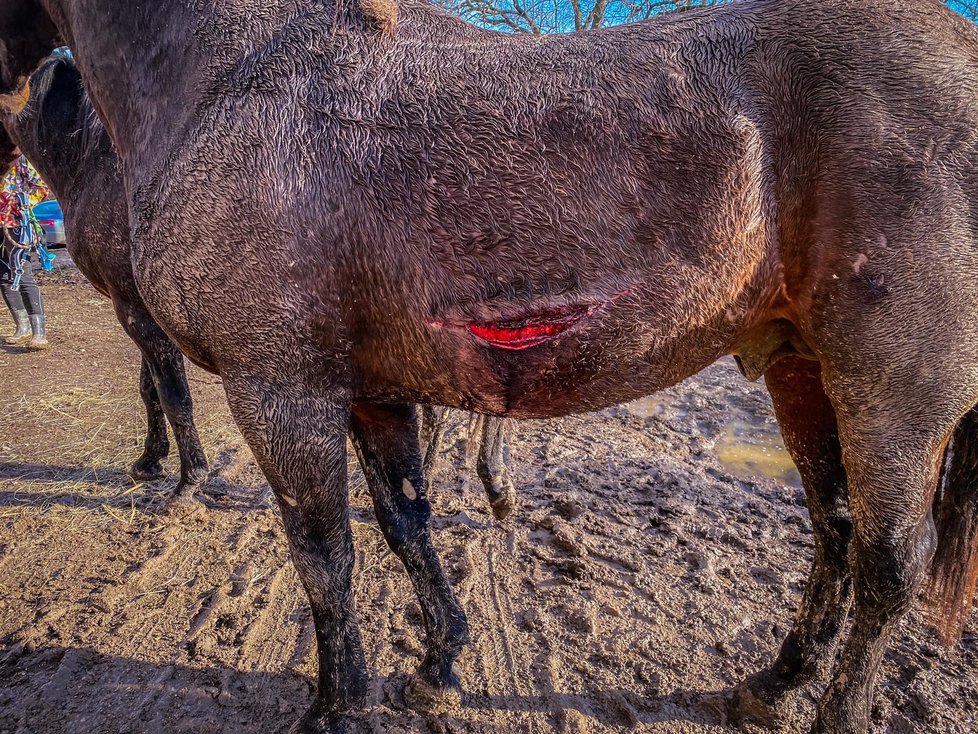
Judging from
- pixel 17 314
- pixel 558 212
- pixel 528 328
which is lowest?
pixel 17 314

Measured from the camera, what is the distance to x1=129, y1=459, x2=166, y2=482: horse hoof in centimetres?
374

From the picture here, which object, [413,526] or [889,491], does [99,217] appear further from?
[889,491]

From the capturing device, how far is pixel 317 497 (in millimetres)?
1634

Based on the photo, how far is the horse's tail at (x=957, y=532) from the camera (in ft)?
5.49

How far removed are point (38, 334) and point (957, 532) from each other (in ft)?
26.9

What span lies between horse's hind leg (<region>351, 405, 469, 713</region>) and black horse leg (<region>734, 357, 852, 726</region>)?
3.68ft

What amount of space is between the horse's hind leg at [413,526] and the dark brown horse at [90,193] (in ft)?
6.01

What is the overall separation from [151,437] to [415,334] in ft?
10.6

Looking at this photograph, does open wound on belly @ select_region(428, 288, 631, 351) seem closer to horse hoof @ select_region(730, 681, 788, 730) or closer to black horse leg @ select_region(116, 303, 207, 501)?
horse hoof @ select_region(730, 681, 788, 730)

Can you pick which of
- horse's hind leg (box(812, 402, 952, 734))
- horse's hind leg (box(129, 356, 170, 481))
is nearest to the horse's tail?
horse's hind leg (box(812, 402, 952, 734))

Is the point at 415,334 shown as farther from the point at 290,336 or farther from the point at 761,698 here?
the point at 761,698

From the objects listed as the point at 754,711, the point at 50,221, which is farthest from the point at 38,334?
the point at 754,711

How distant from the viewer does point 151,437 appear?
3.76m

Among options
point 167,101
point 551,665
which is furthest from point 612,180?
point 551,665
